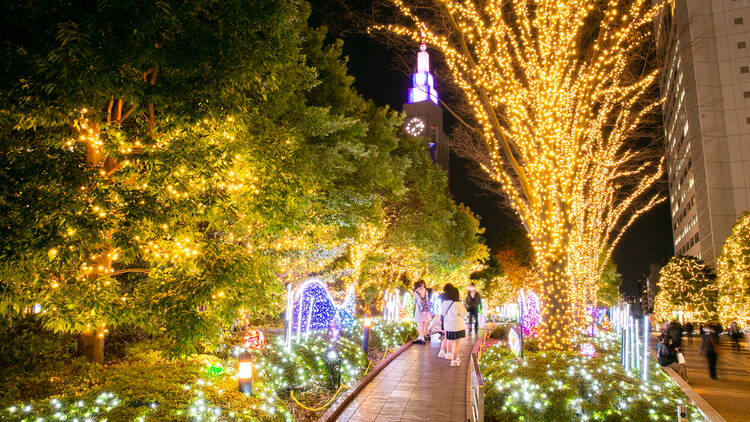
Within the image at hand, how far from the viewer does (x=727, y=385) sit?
1401 cm

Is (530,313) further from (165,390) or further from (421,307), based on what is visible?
(165,390)

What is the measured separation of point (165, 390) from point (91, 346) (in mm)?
1983

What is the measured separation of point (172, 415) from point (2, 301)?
1960mm

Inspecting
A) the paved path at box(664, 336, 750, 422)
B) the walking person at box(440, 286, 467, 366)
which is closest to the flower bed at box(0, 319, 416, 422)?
the walking person at box(440, 286, 467, 366)

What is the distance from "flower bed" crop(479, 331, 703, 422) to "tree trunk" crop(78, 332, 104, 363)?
542 cm

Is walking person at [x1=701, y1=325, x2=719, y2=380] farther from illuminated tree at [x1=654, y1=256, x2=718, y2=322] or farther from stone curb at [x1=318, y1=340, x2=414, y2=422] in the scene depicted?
illuminated tree at [x1=654, y1=256, x2=718, y2=322]

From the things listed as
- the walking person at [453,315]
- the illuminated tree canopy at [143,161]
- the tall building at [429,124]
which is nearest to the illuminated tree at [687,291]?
the tall building at [429,124]

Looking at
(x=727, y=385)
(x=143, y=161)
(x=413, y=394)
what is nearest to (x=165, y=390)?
(x=143, y=161)

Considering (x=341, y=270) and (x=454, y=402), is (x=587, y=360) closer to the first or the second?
(x=454, y=402)

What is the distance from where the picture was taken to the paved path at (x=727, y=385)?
10.6 meters

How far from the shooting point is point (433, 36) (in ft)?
34.1

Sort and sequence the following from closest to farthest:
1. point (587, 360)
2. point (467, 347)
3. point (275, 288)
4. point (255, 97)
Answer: point (275, 288)
point (255, 97)
point (587, 360)
point (467, 347)

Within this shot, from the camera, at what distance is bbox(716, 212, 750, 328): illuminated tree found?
93.6 ft

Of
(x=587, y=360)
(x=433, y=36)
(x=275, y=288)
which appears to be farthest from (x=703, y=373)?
(x=275, y=288)
